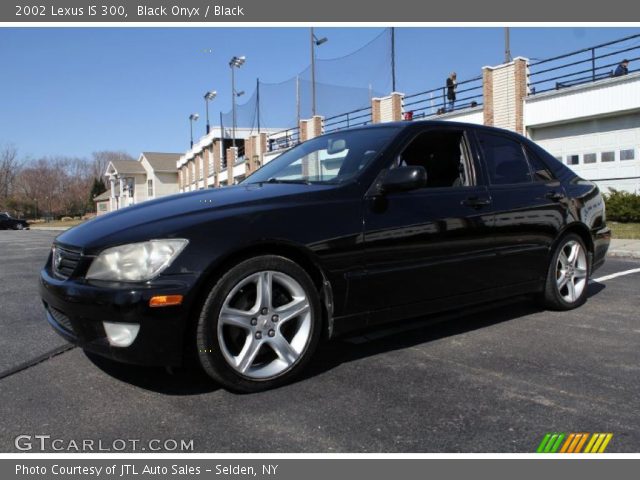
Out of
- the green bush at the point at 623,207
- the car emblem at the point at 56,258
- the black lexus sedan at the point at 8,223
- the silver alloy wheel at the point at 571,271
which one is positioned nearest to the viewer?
the car emblem at the point at 56,258

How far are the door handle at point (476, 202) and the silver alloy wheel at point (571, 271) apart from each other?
1.16m

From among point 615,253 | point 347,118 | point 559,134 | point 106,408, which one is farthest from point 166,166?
point 106,408

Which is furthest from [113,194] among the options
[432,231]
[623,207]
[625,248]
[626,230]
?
[432,231]

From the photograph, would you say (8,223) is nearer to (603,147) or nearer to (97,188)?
(97,188)

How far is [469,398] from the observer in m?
2.94

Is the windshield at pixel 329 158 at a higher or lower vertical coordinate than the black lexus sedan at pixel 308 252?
higher

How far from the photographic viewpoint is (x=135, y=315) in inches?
108

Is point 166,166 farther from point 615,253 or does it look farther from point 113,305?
point 113,305

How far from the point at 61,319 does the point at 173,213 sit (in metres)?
0.86

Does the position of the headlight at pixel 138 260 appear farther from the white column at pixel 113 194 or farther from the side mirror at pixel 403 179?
the white column at pixel 113 194

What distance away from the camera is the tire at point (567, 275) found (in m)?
4.77

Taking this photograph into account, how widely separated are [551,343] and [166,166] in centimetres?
6730

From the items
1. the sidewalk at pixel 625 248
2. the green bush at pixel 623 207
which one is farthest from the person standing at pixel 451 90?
the sidewalk at pixel 625 248

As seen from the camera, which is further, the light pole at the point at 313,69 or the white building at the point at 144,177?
the white building at the point at 144,177
